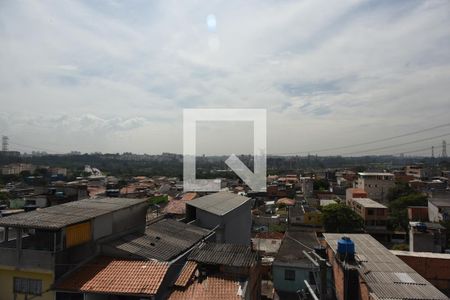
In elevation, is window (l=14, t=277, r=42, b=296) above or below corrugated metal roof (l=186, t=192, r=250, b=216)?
below

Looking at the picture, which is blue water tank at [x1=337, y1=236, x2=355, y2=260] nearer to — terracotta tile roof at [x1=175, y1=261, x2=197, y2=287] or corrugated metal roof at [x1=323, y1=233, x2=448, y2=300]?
corrugated metal roof at [x1=323, y1=233, x2=448, y2=300]

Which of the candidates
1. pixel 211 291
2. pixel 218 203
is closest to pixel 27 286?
pixel 211 291

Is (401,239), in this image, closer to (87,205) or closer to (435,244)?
(435,244)

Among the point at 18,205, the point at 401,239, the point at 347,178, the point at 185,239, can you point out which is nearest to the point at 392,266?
the point at 185,239


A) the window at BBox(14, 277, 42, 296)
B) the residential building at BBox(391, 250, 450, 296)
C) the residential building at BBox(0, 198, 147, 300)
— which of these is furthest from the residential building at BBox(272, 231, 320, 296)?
the window at BBox(14, 277, 42, 296)

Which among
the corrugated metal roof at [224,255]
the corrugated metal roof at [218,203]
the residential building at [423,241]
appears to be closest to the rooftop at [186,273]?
the corrugated metal roof at [224,255]

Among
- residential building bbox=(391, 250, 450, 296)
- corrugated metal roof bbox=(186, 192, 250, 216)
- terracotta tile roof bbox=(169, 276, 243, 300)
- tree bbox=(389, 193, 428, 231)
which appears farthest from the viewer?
tree bbox=(389, 193, 428, 231)

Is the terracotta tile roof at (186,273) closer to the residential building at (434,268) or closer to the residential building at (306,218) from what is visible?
→ the residential building at (434,268)
